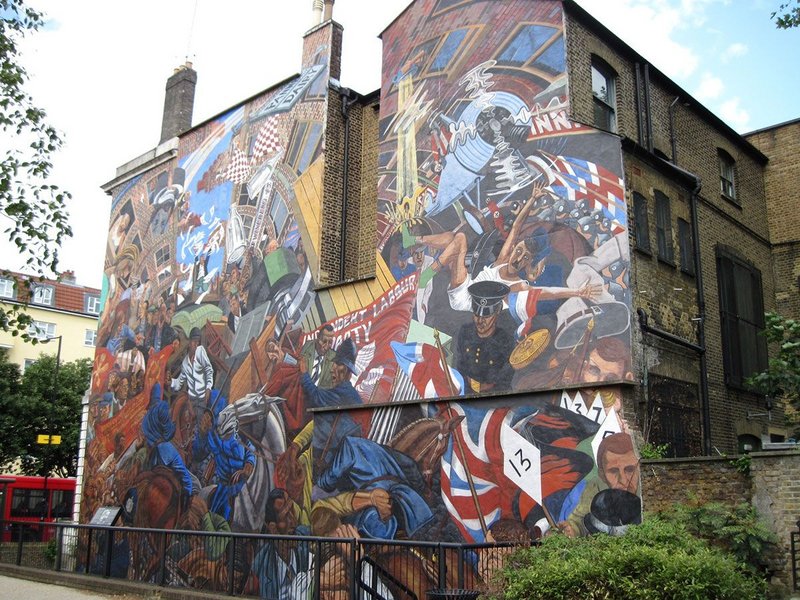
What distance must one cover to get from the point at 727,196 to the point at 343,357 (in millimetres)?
9782

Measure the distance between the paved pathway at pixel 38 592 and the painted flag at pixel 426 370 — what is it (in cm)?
716

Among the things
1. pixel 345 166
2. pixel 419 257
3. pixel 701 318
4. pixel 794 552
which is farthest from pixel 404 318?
pixel 794 552

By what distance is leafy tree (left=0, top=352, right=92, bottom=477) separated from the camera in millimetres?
38531

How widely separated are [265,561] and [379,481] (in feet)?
8.54

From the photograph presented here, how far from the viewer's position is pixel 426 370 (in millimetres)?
15750

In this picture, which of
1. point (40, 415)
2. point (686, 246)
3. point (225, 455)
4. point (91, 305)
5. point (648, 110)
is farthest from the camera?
point (91, 305)

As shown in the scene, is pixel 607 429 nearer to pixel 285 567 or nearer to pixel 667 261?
pixel 667 261

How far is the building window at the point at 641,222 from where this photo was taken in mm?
14573

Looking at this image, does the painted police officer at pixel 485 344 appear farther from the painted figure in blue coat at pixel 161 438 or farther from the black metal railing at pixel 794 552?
the painted figure in blue coat at pixel 161 438

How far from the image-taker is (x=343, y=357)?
17.5m

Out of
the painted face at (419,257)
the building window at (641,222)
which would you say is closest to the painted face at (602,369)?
the building window at (641,222)

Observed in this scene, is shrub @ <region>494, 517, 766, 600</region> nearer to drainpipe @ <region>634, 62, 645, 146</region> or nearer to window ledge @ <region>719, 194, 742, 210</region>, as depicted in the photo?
drainpipe @ <region>634, 62, 645, 146</region>

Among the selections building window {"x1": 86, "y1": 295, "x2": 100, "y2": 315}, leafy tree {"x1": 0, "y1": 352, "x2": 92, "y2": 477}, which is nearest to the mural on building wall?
leafy tree {"x1": 0, "y1": 352, "x2": 92, "y2": 477}

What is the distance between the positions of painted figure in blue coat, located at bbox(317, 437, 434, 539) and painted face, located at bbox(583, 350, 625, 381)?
12.8ft
